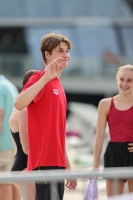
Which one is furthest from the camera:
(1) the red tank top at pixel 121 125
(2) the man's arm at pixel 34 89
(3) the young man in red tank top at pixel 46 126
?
(1) the red tank top at pixel 121 125

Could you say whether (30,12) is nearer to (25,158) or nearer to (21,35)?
(21,35)

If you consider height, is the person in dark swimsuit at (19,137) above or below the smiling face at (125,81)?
below

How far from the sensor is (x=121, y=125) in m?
5.55

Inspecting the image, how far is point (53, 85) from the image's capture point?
4.95m

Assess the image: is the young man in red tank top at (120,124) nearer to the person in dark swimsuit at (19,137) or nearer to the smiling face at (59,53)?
the person in dark swimsuit at (19,137)

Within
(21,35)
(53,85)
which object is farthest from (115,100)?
(21,35)

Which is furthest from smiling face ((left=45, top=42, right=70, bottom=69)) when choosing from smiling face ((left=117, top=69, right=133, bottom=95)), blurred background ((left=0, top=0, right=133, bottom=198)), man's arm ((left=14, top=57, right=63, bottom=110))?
blurred background ((left=0, top=0, right=133, bottom=198))

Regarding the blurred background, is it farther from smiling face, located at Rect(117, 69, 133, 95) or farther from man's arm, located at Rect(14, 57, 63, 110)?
man's arm, located at Rect(14, 57, 63, 110)

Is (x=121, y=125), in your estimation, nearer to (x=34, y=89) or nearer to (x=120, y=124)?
(x=120, y=124)

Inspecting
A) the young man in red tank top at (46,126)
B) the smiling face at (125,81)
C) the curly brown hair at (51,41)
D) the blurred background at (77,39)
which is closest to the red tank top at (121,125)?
the smiling face at (125,81)

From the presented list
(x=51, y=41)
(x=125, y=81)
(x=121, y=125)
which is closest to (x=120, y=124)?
(x=121, y=125)

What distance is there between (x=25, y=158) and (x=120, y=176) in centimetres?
153

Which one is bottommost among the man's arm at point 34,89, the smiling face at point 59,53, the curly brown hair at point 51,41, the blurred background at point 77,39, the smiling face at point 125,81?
the man's arm at point 34,89

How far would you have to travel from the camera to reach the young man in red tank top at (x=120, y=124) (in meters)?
5.55
